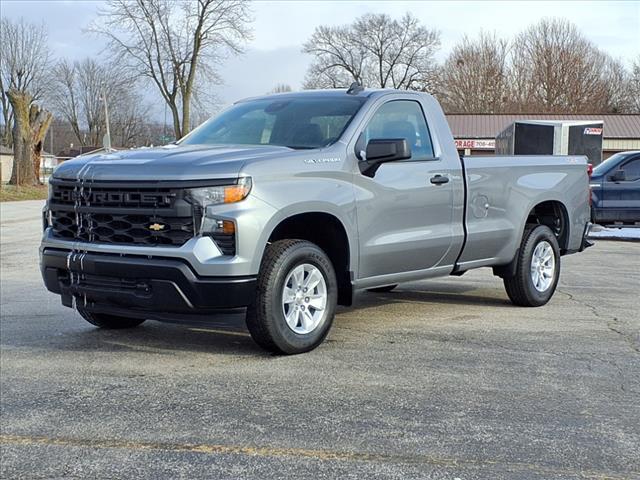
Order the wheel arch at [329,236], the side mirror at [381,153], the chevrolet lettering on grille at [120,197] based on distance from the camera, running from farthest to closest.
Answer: the side mirror at [381,153], the wheel arch at [329,236], the chevrolet lettering on grille at [120,197]

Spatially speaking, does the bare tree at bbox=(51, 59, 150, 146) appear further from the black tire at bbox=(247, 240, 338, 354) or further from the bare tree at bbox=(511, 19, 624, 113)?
the black tire at bbox=(247, 240, 338, 354)

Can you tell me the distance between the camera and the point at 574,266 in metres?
11.6

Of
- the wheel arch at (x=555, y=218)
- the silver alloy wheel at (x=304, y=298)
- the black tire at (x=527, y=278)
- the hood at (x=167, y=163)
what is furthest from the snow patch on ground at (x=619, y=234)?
the hood at (x=167, y=163)

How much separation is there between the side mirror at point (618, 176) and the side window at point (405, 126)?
10127 mm

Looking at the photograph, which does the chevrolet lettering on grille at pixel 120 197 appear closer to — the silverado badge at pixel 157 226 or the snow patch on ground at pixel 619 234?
the silverado badge at pixel 157 226

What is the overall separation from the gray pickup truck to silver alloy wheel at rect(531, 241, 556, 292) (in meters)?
0.48

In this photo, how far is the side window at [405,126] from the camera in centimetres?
646

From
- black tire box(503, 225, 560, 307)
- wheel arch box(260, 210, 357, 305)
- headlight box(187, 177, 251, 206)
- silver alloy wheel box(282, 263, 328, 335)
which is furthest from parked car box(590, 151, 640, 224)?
headlight box(187, 177, 251, 206)

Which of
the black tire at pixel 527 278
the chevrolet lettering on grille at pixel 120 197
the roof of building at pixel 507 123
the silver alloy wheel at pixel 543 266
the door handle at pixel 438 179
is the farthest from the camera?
the roof of building at pixel 507 123

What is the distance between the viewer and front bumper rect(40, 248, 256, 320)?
506 cm

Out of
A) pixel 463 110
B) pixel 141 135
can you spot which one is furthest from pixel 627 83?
pixel 141 135

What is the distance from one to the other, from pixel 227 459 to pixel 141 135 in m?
93.6

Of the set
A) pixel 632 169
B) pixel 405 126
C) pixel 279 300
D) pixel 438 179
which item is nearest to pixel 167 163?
pixel 279 300

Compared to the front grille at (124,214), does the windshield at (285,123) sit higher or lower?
higher
